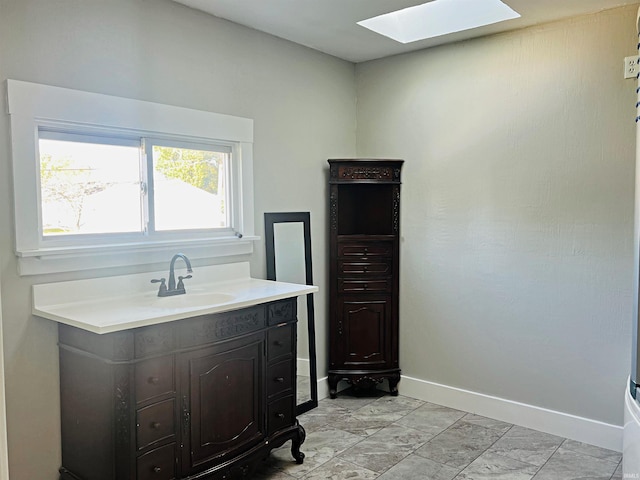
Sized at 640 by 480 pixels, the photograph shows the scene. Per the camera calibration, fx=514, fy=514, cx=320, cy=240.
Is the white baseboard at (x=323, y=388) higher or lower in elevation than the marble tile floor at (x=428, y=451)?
higher

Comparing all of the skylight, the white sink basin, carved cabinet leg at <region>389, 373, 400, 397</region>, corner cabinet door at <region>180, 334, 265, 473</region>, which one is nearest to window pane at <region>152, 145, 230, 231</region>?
the white sink basin

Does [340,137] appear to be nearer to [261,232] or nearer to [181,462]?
[261,232]

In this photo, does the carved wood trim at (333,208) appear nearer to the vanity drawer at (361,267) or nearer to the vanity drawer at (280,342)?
the vanity drawer at (361,267)

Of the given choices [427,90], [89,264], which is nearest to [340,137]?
[427,90]

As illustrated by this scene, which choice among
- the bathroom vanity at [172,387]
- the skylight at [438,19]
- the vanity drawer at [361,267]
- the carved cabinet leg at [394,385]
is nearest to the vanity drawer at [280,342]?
the bathroom vanity at [172,387]

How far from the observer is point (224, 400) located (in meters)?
2.48

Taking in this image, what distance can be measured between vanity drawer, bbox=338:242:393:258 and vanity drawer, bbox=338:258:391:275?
0.17ft

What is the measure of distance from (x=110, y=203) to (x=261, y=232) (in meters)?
1.02

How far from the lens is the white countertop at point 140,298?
6.99ft

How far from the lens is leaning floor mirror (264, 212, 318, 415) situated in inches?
138

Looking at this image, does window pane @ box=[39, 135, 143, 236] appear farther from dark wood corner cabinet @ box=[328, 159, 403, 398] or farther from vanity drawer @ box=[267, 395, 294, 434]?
dark wood corner cabinet @ box=[328, 159, 403, 398]

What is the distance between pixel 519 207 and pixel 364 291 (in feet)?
4.07

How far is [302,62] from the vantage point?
364 cm

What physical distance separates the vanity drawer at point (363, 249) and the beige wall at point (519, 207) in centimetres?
19
